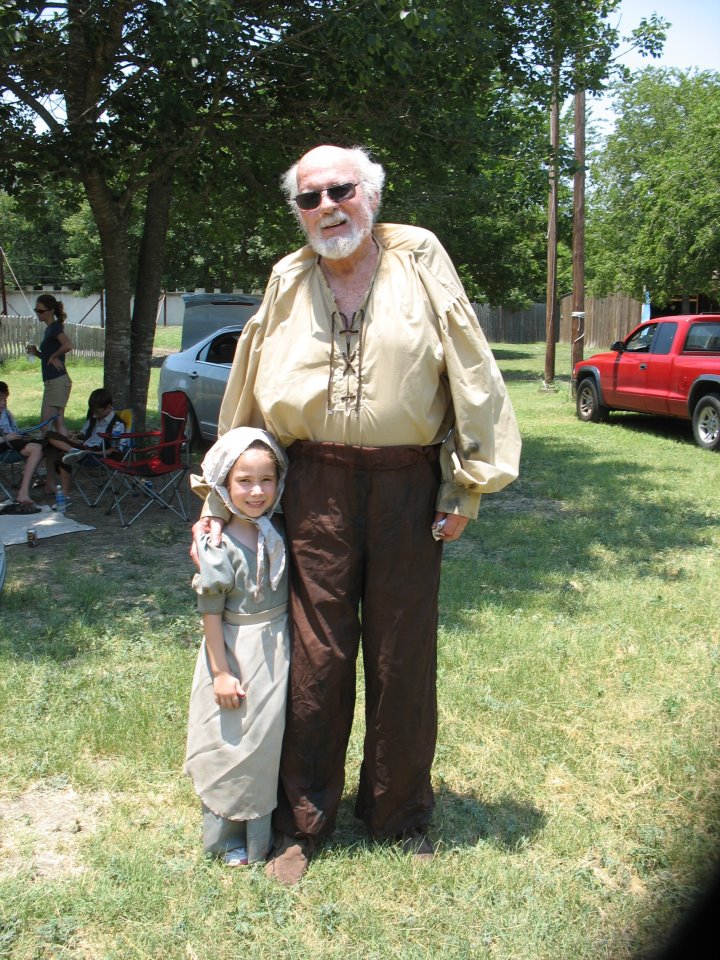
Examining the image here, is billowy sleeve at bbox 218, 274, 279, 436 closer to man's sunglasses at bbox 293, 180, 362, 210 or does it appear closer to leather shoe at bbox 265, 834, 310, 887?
man's sunglasses at bbox 293, 180, 362, 210

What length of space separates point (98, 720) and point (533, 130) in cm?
787

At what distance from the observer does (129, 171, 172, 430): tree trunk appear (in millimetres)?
10297

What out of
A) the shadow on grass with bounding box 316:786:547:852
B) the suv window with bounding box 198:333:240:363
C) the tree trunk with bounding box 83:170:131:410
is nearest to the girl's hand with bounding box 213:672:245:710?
the shadow on grass with bounding box 316:786:547:852

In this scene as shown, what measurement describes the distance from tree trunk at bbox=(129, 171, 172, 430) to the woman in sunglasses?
0.71 m

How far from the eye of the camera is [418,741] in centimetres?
310

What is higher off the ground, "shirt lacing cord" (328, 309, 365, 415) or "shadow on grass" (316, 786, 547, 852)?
"shirt lacing cord" (328, 309, 365, 415)

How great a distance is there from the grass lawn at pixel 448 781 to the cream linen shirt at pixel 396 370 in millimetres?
1212

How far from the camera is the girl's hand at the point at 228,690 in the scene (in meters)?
2.95

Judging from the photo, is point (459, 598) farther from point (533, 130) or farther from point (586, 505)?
point (533, 130)

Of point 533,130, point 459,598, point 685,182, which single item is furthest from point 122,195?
point 685,182

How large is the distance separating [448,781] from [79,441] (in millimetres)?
6013

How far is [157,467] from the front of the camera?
26.3 ft

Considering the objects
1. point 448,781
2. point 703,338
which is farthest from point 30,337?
point 448,781

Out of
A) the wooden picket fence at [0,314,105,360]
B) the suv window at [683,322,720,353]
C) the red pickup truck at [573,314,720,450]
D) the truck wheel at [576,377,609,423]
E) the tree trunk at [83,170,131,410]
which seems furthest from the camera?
the wooden picket fence at [0,314,105,360]
